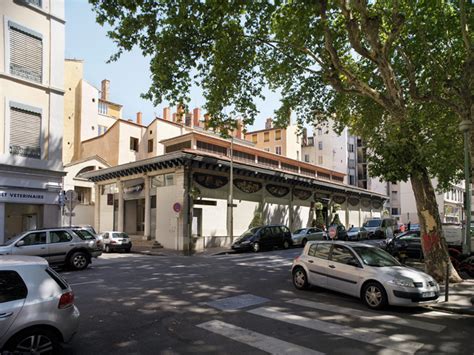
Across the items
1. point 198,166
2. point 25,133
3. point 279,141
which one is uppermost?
point 279,141

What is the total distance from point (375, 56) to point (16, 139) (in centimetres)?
1630

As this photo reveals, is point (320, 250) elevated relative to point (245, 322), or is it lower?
elevated

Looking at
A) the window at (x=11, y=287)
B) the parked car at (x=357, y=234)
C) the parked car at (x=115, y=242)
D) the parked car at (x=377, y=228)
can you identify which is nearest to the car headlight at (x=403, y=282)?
the window at (x=11, y=287)

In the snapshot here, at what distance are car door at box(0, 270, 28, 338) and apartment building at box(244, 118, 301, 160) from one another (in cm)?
5639

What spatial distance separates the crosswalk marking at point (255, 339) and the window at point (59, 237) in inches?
372

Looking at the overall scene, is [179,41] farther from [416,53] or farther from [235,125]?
[416,53]

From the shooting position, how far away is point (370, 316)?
7922 millimetres

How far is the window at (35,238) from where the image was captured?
541 inches

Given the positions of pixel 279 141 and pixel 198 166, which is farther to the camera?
pixel 279 141

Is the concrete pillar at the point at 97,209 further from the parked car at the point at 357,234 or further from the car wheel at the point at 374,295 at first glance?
the car wheel at the point at 374,295

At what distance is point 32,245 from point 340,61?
12972 millimetres

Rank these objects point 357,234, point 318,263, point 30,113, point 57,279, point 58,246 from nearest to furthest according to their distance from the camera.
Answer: point 57,279 < point 318,263 < point 58,246 < point 30,113 < point 357,234

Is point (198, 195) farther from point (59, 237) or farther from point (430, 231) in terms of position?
point (430, 231)

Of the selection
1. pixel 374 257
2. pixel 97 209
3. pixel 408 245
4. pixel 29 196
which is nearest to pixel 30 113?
pixel 29 196
